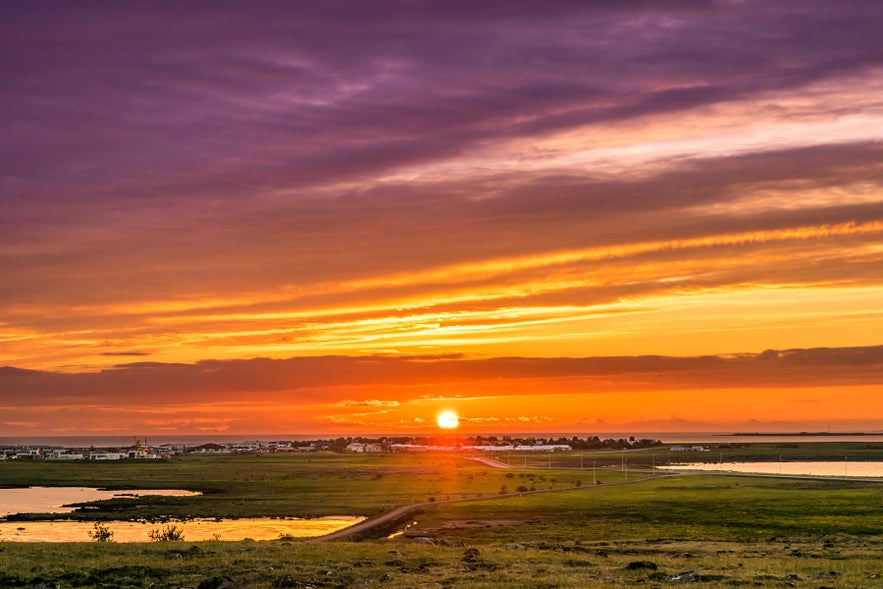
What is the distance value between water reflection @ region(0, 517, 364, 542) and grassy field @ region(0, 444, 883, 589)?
24.7 feet

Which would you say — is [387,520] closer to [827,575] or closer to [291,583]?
[291,583]

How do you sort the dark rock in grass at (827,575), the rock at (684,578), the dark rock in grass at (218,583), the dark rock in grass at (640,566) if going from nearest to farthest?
1. the dark rock in grass at (218,583)
2. the rock at (684,578)
3. the dark rock in grass at (827,575)
4. the dark rock in grass at (640,566)

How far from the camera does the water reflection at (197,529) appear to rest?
71.7 meters

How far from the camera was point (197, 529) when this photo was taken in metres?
78.8

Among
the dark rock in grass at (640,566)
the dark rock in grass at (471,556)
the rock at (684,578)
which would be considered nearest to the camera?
the rock at (684,578)

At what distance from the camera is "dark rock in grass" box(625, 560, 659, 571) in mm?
39969

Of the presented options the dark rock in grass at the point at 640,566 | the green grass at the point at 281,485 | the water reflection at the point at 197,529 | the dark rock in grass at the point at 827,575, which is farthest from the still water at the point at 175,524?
the dark rock in grass at the point at 827,575

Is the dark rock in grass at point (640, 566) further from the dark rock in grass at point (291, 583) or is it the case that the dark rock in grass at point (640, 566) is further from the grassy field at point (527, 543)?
the dark rock in grass at point (291, 583)

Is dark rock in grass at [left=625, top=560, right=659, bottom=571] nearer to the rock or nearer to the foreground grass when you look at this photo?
the foreground grass

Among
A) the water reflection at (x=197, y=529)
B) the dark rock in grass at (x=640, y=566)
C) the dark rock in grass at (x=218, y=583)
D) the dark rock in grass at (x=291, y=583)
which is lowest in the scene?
the water reflection at (x=197, y=529)

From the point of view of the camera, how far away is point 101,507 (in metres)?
101

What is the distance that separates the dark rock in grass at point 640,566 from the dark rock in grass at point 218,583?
17952 millimetres

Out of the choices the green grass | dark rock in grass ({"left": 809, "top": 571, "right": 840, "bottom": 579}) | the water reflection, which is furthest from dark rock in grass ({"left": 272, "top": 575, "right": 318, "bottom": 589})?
the green grass

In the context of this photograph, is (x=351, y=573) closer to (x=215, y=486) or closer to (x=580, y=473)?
(x=215, y=486)
